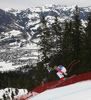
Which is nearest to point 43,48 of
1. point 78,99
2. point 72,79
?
point 72,79

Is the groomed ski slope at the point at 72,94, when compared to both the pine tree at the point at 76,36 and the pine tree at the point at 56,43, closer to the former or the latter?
the pine tree at the point at 76,36

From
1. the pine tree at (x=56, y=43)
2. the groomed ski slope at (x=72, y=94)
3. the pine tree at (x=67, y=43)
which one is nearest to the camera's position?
the groomed ski slope at (x=72, y=94)

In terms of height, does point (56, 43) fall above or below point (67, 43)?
below

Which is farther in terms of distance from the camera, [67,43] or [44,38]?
[67,43]

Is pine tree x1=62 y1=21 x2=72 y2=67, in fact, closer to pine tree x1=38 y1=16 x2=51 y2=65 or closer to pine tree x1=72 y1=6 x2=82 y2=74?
pine tree x1=72 y1=6 x2=82 y2=74

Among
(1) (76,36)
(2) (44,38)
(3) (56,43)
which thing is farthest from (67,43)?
(2) (44,38)

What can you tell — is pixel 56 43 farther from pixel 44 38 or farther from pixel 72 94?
pixel 72 94

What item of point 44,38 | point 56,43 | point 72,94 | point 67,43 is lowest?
point 72,94

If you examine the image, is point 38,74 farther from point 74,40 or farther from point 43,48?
point 74,40

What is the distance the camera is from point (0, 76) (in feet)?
299

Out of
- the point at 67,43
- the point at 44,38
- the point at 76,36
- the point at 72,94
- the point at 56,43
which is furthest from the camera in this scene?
the point at 56,43

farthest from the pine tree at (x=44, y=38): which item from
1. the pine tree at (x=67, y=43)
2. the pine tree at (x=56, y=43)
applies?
the pine tree at (x=67, y=43)

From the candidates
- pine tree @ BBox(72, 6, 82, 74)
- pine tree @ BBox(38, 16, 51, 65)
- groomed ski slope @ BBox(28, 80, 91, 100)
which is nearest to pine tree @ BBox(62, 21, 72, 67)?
pine tree @ BBox(72, 6, 82, 74)

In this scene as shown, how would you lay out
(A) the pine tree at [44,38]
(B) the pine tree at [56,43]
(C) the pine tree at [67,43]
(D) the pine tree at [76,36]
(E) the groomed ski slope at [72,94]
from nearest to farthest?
(E) the groomed ski slope at [72,94]
(D) the pine tree at [76,36]
(A) the pine tree at [44,38]
(C) the pine tree at [67,43]
(B) the pine tree at [56,43]
